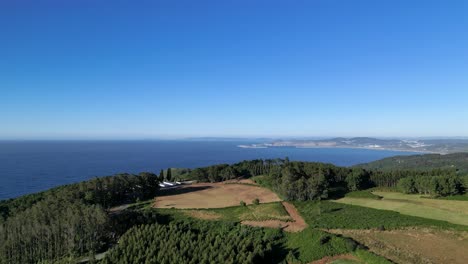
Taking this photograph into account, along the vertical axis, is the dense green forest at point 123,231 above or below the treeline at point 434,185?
below

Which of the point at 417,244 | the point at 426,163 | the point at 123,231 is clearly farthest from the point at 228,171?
the point at 426,163

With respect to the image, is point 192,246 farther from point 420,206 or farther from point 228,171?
point 228,171

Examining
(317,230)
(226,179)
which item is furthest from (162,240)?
(226,179)

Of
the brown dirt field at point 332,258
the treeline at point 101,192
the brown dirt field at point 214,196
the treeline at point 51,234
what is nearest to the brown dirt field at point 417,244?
the brown dirt field at point 332,258

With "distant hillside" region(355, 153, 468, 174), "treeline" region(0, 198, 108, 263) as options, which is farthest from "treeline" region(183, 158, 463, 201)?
"distant hillside" region(355, 153, 468, 174)

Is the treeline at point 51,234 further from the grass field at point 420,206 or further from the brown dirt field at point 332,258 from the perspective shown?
the grass field at point 420,206

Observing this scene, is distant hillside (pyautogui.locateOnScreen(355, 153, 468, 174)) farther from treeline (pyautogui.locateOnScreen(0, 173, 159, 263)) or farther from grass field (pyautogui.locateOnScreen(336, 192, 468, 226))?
treeline (pyautogui.locateOnScreen(0, 173, 159, 263))
